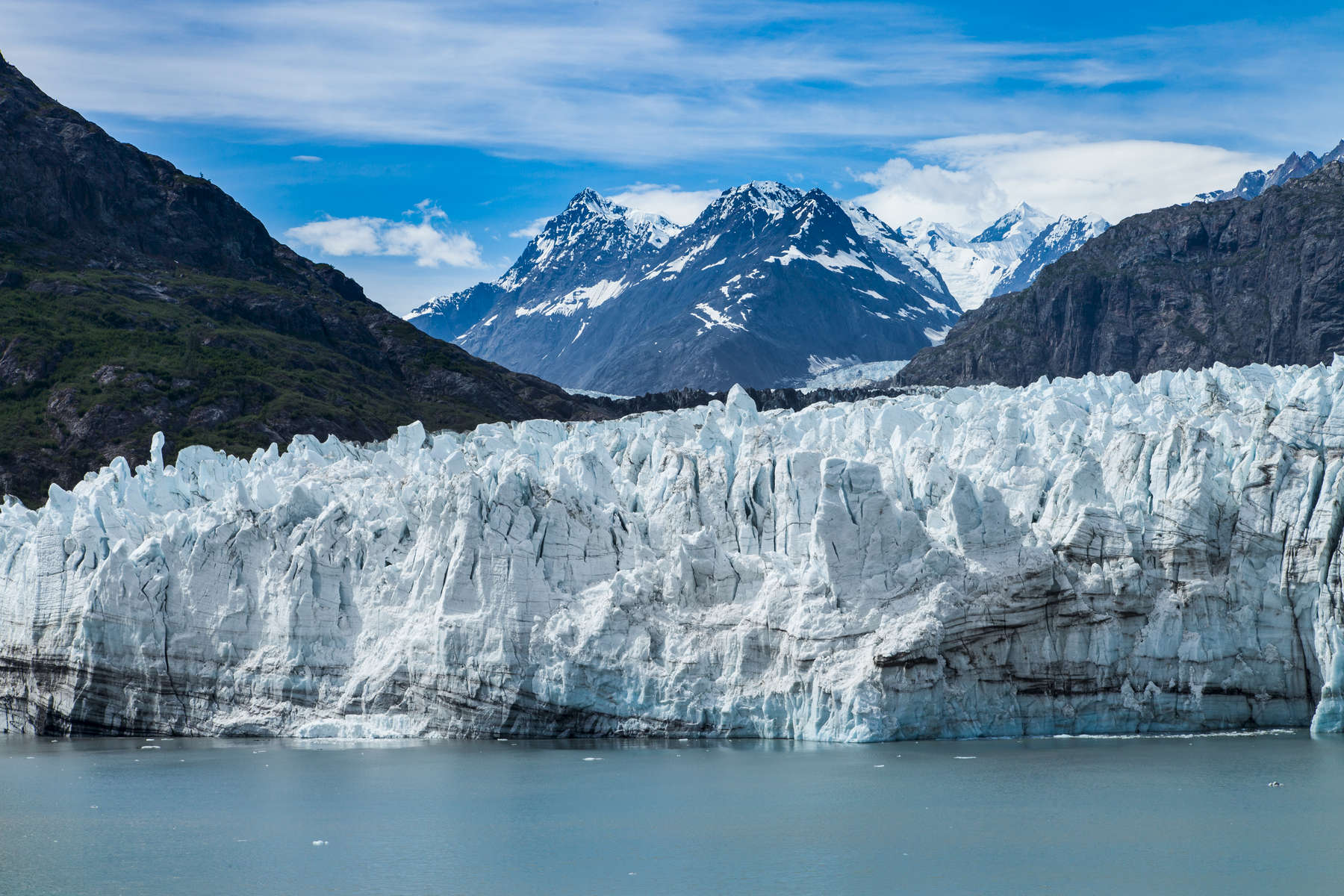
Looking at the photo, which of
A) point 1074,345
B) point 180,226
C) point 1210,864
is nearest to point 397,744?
point 1210,864

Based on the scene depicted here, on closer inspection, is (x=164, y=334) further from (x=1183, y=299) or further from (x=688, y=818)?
(x=1183, y=299)

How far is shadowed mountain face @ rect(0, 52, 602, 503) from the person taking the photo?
9175 centimetres

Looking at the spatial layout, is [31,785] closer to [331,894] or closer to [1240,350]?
[331,894]

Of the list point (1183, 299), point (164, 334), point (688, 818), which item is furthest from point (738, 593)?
point (1183, 299)

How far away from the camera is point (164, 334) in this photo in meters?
105

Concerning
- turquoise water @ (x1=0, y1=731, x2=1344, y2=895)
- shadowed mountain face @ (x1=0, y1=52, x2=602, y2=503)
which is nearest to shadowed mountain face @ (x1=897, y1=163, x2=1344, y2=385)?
shadowed mountain face @ (x1=0, y1=52, x2=602, y2=503)

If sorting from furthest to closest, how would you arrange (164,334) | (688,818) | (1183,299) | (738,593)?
(1183,299) → (164,334) → (738,593) → (688,818)

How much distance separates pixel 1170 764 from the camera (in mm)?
32125

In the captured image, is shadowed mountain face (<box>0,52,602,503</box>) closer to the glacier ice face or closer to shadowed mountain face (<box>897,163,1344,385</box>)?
the glacier ice face

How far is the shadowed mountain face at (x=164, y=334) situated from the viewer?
91750 millimetres

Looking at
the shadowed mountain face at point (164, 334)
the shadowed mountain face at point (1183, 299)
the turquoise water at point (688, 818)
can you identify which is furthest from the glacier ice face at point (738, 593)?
the shadowed mountain face at point (1183, 299)

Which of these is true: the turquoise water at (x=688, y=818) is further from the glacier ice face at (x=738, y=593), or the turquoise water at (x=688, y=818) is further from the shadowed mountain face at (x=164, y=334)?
the shadowed mountain face at (x=164, y=334)

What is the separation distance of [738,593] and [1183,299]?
129 m

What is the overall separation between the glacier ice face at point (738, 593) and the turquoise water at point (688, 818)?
4.27 ft
